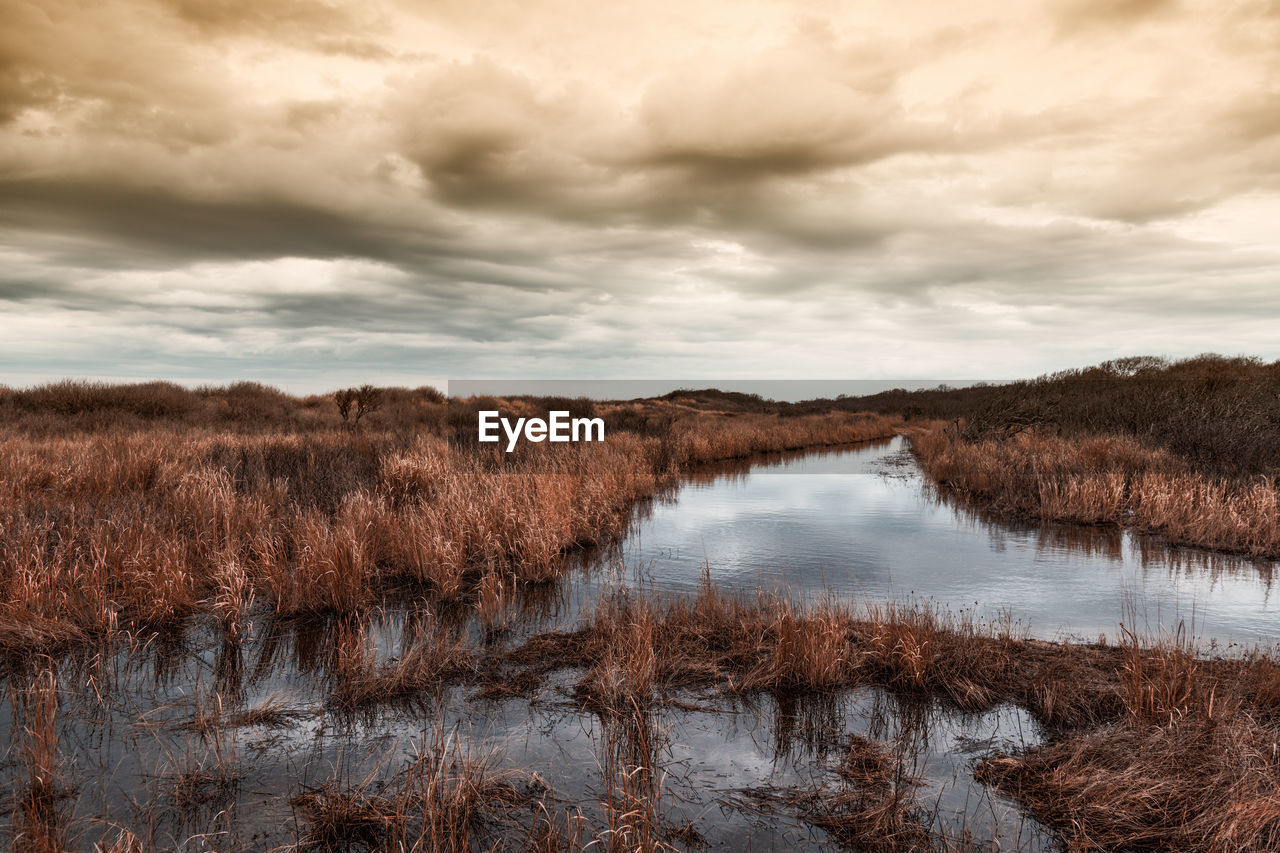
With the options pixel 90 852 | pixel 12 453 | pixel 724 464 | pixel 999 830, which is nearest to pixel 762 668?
pixel 999 830

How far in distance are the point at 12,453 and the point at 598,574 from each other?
12.6m

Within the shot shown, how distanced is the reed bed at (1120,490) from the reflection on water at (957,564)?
0.59 meters

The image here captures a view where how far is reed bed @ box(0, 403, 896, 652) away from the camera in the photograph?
23.7 ft

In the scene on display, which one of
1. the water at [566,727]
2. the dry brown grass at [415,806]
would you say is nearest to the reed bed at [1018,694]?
the water at [566,727]

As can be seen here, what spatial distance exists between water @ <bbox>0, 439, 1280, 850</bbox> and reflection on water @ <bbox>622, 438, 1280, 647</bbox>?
7cm

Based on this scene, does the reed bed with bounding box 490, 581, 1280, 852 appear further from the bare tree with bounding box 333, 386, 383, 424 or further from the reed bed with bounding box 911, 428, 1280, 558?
the bare tree with bounding box 333, 386, 383, 424

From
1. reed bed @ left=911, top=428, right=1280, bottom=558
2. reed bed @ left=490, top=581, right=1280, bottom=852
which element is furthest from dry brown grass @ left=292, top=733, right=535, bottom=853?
reed bed @ left=911, top=428, right=1280, bottom=558

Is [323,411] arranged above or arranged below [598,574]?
above

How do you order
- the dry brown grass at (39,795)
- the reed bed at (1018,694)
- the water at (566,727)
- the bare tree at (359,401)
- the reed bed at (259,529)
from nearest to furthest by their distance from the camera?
the dry brown grass at (39,795) → the reed bed at (1018,694) → the water at (566,727) → the reed bed at (259,529) → the bare tree at (359,401)

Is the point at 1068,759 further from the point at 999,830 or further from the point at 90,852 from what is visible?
the point at 90,852

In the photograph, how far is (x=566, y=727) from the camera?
17.0ft

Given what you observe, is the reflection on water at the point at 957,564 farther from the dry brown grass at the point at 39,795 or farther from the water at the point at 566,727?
the dry brown grass at the point at 39,795

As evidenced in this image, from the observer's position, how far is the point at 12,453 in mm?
13102

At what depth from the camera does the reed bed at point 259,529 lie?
23.7 feet
